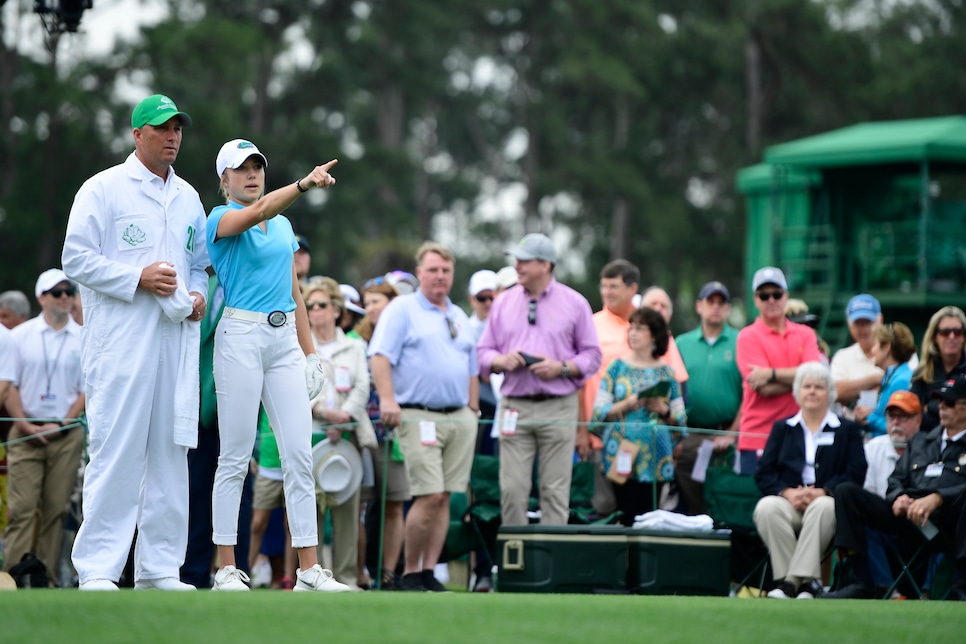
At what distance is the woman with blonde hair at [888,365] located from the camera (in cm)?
992

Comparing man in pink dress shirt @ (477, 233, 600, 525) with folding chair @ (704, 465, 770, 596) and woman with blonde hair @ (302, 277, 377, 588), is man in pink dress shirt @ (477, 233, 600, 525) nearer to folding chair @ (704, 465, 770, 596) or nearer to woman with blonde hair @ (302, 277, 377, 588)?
woman with blonde hair @ (302, 277, 377, 588)

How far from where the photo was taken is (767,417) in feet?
32.6

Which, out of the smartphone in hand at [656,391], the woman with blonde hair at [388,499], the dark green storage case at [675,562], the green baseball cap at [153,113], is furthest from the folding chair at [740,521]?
the green baseball cap at [153,113]

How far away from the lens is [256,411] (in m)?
6.80

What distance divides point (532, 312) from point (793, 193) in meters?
16.2

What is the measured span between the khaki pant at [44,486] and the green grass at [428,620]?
150 inches

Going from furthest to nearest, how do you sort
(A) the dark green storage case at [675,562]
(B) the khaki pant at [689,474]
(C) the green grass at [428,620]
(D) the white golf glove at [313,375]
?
(B) the khaki pant at [689,474] < (A) the dark green storage case at [675,562] < (D) the white golf glove at [313,375] < (C) the green grass at [428,620]

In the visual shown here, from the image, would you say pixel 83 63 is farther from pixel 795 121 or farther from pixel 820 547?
pixel 820 547

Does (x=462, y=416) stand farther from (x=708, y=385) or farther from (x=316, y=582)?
(x=316, y=582)

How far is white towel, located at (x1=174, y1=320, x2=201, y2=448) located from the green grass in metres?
0.83

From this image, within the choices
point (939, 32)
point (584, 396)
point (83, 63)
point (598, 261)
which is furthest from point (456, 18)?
point (584, 396)

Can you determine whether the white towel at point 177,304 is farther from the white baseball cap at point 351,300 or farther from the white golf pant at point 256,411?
the white baseball cap at point 351,300

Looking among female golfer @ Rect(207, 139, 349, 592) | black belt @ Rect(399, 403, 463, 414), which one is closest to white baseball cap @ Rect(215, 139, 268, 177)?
female golfer @ Rect(207, 139, 349, 592)

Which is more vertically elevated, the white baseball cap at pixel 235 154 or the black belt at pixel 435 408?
the white baseball cap at pixel 235 154
